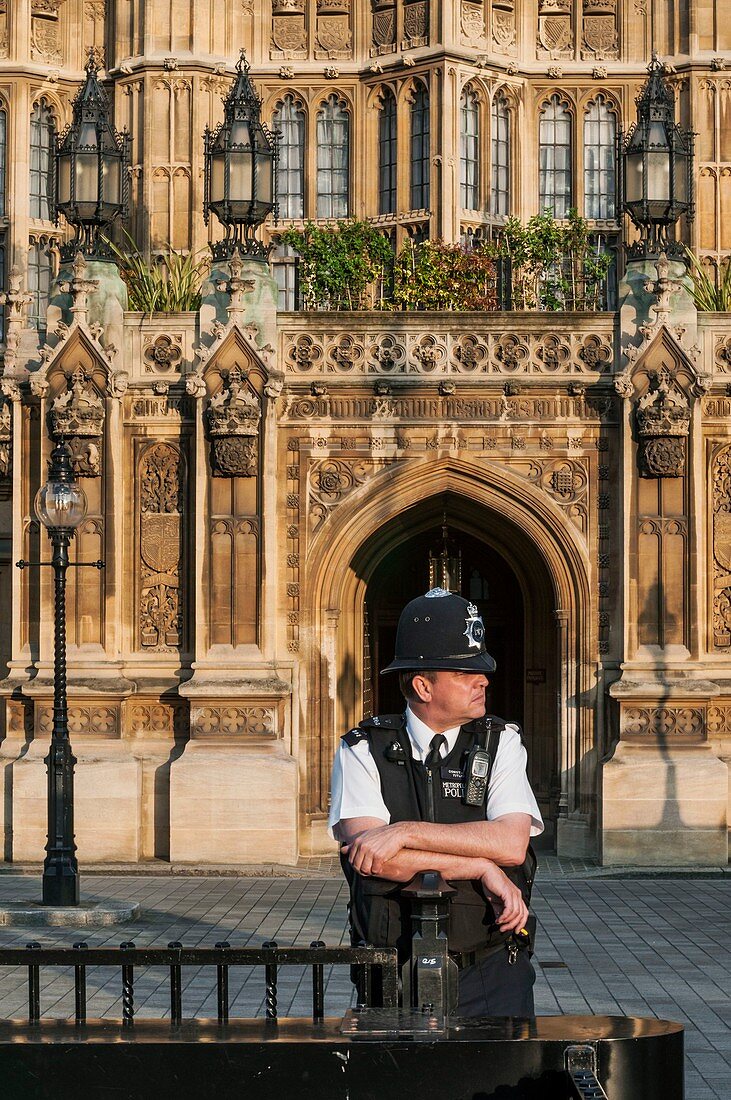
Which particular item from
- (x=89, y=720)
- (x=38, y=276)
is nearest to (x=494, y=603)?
(x=89, y=720)

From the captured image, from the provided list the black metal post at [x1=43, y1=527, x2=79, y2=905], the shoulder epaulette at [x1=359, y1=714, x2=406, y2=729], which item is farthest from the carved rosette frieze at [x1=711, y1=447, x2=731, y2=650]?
the shoulder epaulette at [x1=359, y1=714, x2=406, y2=729]

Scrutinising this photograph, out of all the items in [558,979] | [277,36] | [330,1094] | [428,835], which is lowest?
[558,979]

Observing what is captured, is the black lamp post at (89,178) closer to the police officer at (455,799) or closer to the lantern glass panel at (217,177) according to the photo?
the lantern glass panel at (217,177)

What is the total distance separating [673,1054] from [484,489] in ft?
48.8

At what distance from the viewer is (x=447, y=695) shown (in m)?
4.89

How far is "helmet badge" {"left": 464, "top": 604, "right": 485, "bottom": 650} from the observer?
4.92 metres

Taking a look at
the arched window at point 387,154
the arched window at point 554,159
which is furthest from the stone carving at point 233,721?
the arched window at point 554,159

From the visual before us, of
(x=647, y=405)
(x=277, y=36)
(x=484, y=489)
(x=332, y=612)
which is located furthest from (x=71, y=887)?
(x=277, y=36)

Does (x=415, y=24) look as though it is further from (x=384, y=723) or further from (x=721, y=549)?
(x=384, y=723)

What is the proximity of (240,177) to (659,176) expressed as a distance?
4.41m

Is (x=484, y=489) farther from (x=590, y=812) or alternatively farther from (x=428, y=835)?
(x=428, y=835)

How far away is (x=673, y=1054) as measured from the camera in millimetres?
4055

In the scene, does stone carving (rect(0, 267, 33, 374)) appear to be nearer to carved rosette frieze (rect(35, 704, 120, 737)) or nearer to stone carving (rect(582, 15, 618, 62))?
carved rosette frieze (rect(35, 704, 120, 737))

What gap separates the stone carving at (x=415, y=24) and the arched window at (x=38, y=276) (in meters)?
6.33
